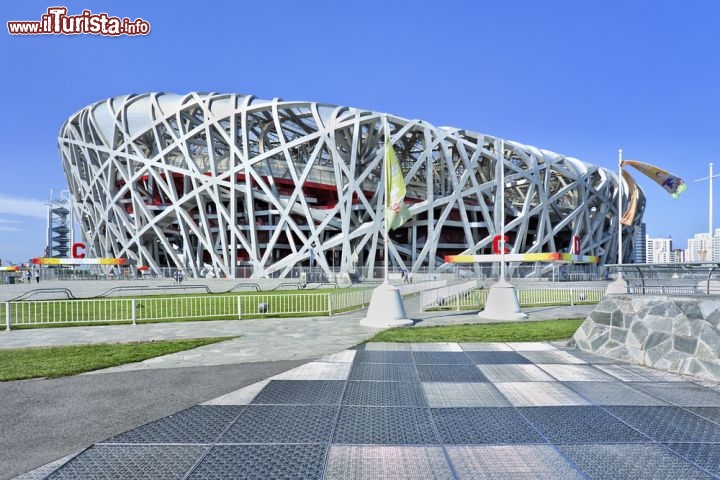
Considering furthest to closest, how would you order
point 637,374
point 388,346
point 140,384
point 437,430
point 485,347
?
point 388,346
point 485,347
point 637,374
point 140,384
point 437,430

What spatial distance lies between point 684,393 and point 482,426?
126 inches

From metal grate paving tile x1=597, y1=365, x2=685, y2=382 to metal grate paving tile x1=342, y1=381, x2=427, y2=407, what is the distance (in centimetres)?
322

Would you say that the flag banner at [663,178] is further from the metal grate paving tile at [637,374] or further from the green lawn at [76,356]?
the green lawn at [76,356]

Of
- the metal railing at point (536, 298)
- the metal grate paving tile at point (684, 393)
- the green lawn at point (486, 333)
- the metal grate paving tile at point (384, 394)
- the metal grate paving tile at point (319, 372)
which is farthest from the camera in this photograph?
the metal railing at point (536, 298)

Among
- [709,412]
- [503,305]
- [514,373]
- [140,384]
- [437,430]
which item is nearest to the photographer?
[437,430]

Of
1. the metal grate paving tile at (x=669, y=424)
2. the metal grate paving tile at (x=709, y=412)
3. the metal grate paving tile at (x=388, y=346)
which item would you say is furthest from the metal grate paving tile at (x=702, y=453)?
the metal grate paving tile at (x=388, y=346)

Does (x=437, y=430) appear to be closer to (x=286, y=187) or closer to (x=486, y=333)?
(x=486, y=333)

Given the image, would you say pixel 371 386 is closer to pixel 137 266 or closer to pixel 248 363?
pixel 248 363

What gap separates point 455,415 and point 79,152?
6650 cm

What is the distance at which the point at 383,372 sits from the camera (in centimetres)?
679

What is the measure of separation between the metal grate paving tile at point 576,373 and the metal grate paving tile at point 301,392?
341cm

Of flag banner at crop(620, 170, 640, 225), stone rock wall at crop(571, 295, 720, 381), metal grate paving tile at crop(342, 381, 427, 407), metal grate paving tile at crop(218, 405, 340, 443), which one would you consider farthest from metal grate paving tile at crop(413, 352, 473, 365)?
flag banner at crop(620, 170, 640, 225)

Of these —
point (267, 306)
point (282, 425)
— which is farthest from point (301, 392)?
point (267, 306)

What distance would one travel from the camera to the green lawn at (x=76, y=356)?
699cm
